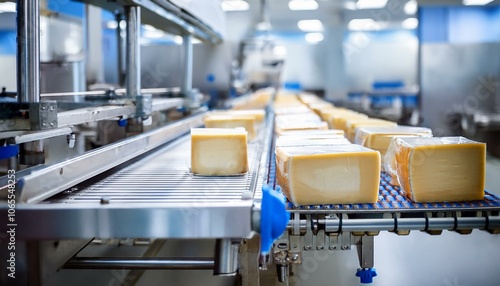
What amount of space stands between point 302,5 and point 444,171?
734 centimetres

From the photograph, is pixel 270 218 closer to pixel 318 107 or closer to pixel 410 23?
pixel 318 107

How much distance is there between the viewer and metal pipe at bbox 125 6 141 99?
193 centimetres

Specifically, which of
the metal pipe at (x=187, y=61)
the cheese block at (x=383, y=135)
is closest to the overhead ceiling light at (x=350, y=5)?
the metal pipe at (x=187, y=61)

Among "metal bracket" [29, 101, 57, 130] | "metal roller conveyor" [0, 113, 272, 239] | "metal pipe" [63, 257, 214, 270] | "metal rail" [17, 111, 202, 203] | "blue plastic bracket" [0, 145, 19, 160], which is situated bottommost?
"metal pipe" [63, 257, 214, 270]

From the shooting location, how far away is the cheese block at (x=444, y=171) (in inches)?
51.8

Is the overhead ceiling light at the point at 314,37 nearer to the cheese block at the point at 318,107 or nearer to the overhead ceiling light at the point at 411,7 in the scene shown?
the overhead ceiling light at the point at 411,7

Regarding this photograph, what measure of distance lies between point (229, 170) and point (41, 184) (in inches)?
23.8

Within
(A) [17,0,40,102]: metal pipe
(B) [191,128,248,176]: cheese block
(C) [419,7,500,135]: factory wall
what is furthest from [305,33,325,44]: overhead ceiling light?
(A) [17,0,40,102]: metal pipe

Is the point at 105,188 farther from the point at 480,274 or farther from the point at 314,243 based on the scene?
the point at 480,274

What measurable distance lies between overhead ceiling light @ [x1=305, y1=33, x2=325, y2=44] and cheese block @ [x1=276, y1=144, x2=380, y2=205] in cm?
1098

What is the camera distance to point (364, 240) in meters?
1.39

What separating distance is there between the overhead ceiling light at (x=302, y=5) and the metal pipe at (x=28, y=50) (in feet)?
23.3

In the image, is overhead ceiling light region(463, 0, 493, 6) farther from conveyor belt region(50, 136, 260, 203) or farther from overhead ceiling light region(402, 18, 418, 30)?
conveyor belt region(50, 136, 260, 203)

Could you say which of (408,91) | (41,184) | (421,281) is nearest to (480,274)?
(421,281)
